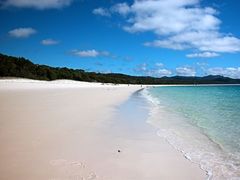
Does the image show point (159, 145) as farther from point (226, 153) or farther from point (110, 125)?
point (110, 125)

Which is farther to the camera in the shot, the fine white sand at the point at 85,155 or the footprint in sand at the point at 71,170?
the fine white sand at the point at 85,155

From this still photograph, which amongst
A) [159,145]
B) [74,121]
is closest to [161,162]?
[159,145]

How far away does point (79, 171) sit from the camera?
16.6ft

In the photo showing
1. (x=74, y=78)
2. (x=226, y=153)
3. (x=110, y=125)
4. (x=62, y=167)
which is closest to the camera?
(x=62, y=167)

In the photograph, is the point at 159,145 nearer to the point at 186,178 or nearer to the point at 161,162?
the point at 161,162

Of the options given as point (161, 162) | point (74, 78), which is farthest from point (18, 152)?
point (74, 78)

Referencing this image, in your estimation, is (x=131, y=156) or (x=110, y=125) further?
(x=110, y=125)

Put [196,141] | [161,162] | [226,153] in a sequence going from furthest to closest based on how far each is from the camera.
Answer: [196,141] → [226,153] → [161,162]

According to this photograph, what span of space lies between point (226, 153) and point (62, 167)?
4.06 meters

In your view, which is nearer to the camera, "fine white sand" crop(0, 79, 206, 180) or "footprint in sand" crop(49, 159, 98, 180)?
"footprint in sand" crop(49, 159, 98, 180)

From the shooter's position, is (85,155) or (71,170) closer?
(71,170)

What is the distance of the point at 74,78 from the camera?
3762 inches

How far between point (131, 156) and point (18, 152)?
237 centimetres

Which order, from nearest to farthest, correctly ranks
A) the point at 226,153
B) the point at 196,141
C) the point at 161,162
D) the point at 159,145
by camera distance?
the point at 161,162 → the point at 226,153 → the point at 159,145 → the point at 196,141
